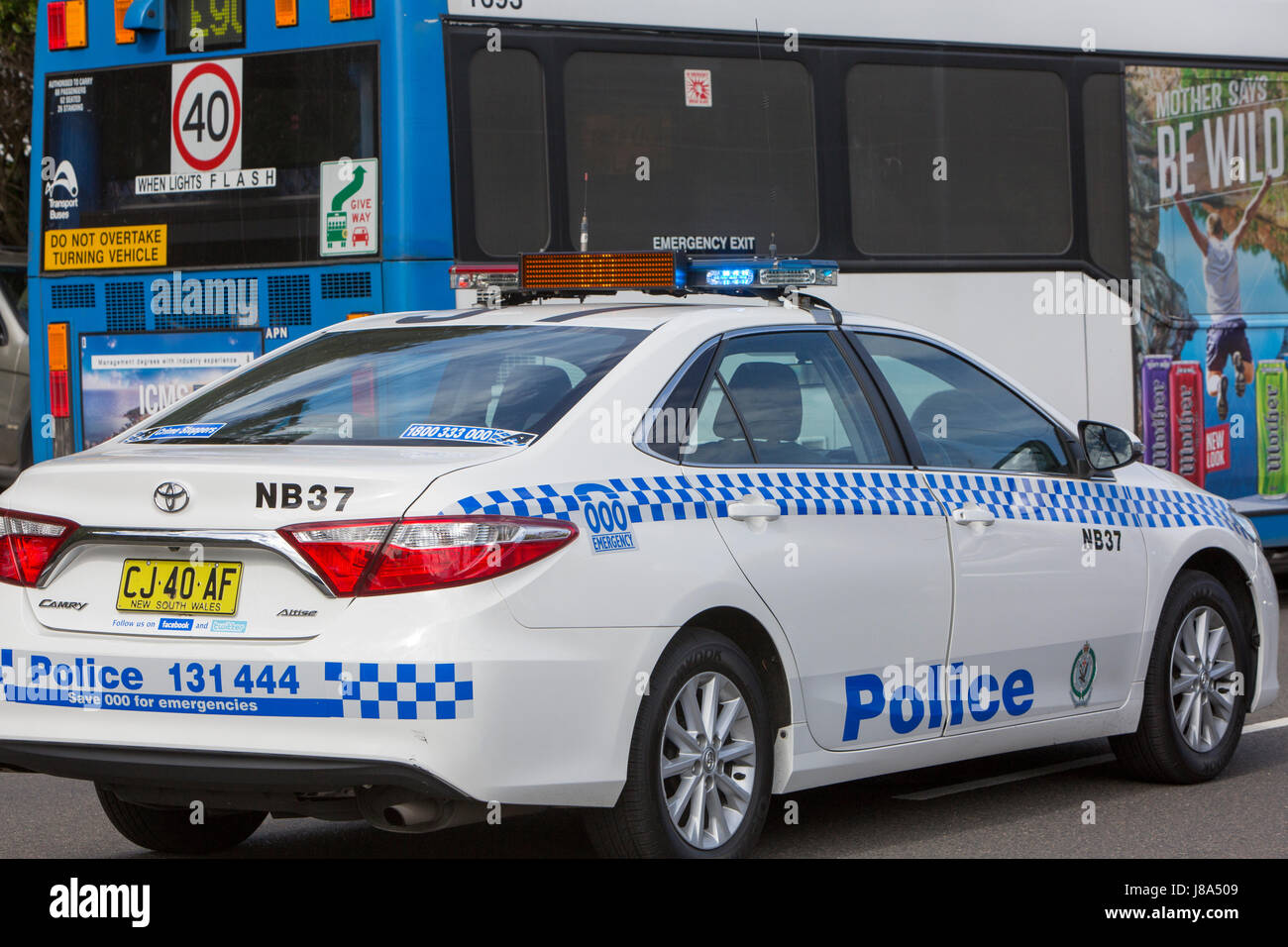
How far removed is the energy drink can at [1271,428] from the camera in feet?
39.1

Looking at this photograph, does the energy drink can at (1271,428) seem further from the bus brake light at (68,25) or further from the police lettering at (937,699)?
the bus brake light at (68,25)

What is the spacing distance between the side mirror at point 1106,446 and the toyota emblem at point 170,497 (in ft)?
10.4

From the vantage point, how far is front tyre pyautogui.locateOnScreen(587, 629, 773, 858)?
506 centimetres

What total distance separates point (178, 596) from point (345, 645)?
0.48 m

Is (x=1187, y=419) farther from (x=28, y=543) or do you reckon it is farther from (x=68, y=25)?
(x=28, y=543)

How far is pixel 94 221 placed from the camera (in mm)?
10406

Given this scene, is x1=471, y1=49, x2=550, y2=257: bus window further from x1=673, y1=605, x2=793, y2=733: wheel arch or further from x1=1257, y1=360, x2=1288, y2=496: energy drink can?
x1=1257, y1=360, x2=1288, y2=496: energy drink can

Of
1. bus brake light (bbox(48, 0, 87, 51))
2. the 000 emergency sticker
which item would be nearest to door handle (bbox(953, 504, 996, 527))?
the 000 emergency sticker

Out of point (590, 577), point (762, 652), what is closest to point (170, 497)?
point (590, 577)

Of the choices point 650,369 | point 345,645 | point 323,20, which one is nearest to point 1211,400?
point 323,20

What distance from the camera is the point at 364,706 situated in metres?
4.63

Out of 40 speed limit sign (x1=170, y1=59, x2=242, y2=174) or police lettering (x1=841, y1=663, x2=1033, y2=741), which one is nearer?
police lettering (x1=841, y1=663, x2=1033, y2=741)

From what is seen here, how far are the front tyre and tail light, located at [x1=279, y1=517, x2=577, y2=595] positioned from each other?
648 millimetres
